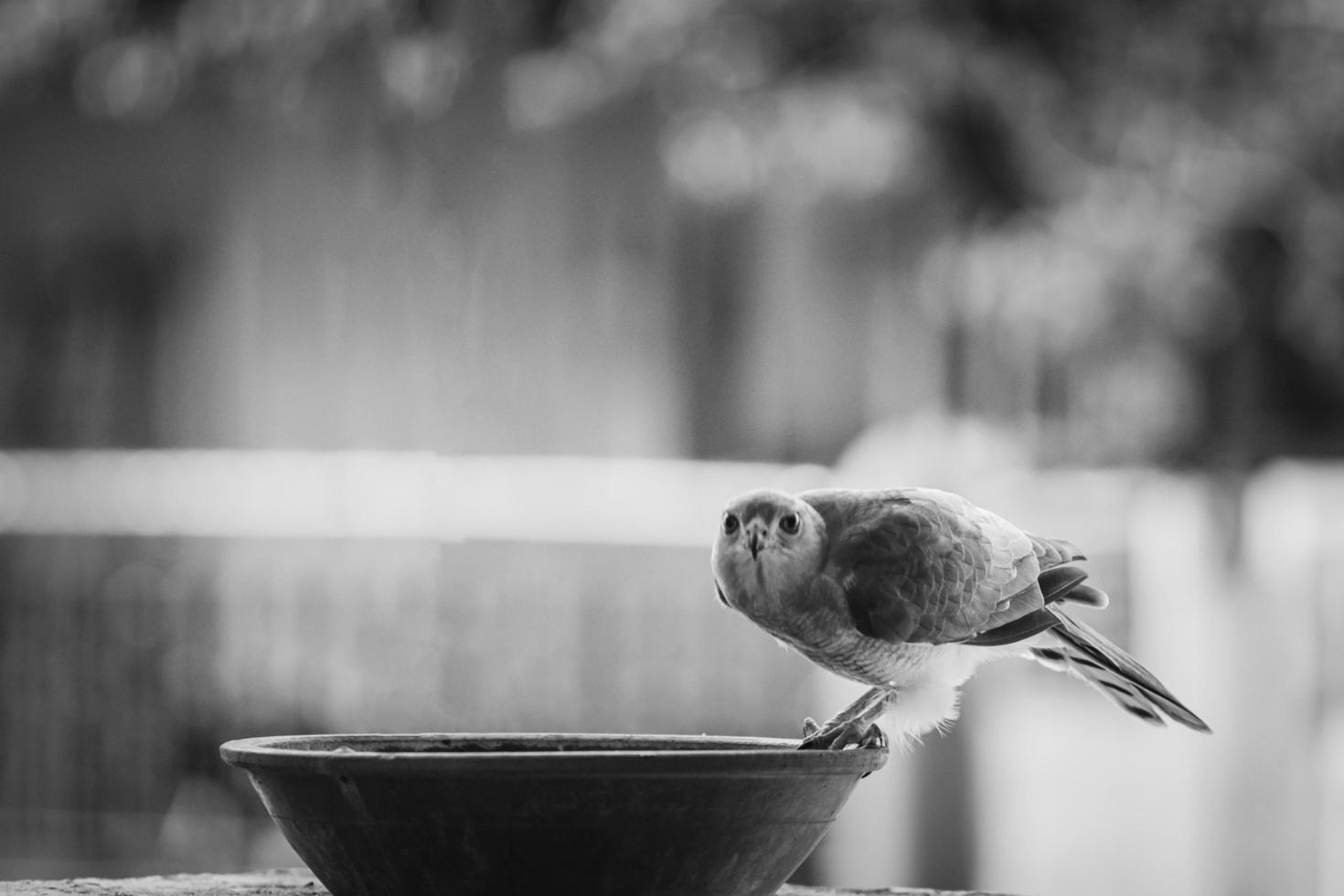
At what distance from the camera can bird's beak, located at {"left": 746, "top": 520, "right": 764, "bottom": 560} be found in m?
2.72

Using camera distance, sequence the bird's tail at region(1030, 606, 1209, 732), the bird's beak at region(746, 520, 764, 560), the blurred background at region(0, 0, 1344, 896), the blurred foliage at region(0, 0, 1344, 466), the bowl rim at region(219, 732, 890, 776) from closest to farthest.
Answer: the bowl rim at region(219, 732, 890, 776)
the bird's beak at region(746, 520, 764, 560)
the bird's tail at region(1030, 606, 1209, 732)
the blurred foliage at region(0, 0, 1344, 466)
the blurred background at region(0, 0, 1344, 896)

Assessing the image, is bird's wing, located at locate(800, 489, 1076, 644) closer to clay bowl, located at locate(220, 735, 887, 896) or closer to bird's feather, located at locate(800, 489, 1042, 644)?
bird's feather, located at locate(800, 489, 1042, 644)

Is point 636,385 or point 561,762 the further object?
point 636,385

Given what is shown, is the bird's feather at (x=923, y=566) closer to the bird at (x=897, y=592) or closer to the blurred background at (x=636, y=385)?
the bird at (x=897, y=592)

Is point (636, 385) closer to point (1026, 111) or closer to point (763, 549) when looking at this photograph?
point (1026, 111)

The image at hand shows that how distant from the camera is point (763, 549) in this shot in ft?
9.00

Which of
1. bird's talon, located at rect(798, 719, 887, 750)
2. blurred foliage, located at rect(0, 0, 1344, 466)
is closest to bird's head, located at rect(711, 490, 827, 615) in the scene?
bird's talon, located at rect(798, 719, 887, 750)

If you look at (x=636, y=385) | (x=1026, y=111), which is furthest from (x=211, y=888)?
(x=636, y=385)

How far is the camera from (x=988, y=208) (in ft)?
22.7

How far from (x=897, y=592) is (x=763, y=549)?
0.26 m

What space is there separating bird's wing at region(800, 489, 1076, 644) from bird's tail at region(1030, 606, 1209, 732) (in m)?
0.15

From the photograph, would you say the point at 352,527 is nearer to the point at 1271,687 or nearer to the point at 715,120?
the point at 715,120

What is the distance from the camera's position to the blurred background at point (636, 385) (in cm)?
653

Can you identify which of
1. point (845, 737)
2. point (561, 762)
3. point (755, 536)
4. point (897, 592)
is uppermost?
point (755, 536)
